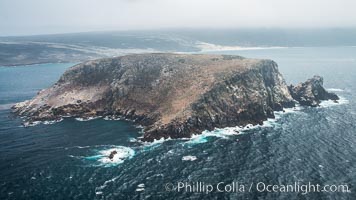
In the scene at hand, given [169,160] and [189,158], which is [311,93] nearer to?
[189,158]

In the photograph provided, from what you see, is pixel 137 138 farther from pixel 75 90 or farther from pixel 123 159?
pixel 75 90

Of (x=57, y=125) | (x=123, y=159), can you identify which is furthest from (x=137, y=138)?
(x=57, y=125)

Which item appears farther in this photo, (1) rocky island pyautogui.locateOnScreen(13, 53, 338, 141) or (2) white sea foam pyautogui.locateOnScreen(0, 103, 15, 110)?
(2) white sea foam pyautogui.locateOnScreen(0, 103, 15, 110)

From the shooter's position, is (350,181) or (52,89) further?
(52,89)

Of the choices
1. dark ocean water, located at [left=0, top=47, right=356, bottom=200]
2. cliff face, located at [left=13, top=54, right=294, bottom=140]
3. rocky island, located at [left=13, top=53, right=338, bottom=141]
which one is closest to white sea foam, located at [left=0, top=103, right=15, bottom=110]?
rocky island, located at [left=13, top=53, right=338, bottom=141]

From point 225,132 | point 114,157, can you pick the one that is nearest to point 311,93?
point 225,132

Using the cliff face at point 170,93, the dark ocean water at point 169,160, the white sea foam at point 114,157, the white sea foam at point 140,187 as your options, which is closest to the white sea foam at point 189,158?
the dark ocean water at point 169,160

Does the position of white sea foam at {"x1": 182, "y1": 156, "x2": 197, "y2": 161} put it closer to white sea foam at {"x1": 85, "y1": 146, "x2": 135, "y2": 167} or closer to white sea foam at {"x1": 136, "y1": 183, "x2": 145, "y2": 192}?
white sea foam at {"x1": 85, "y1": 146, "x2": 135, "y2": 167}
